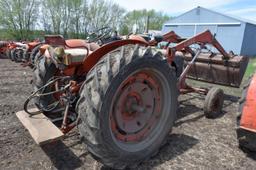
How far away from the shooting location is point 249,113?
2.65m

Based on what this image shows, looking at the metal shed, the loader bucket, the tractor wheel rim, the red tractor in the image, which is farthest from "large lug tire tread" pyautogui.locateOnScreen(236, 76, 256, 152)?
the metal shed

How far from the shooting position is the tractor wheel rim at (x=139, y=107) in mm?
2455

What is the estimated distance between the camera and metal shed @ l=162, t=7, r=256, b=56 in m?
20.1

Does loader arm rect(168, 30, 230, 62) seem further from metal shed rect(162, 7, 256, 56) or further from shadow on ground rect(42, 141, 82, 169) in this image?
metal shed rect(162, 7, 256, 56)

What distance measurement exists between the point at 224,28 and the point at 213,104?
19.3 meters

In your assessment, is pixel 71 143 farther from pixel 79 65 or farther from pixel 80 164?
pixel 79 65

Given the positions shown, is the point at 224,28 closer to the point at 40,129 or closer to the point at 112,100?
the point at 112,100

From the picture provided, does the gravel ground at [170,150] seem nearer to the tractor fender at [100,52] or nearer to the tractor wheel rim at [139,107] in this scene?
the tractor wheel rim at [139,107]

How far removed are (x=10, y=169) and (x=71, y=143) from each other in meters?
0.76

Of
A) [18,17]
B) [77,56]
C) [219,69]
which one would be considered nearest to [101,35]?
[77,56]

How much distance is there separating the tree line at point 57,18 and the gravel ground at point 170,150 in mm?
22024

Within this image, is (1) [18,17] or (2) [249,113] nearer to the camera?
(2) [249,113]

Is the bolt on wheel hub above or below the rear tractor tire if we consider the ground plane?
above

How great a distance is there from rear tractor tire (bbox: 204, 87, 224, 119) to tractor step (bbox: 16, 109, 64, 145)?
104 inches
